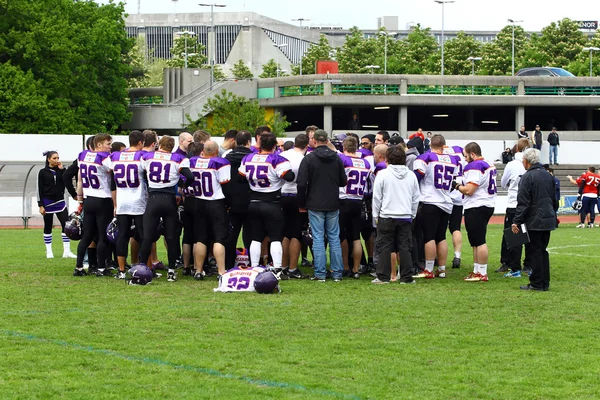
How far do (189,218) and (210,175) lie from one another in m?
0.93

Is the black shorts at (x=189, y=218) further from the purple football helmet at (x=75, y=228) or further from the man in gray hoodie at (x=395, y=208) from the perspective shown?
the man in gray hoodie at (x=395, y=208)

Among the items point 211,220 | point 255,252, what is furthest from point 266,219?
point 211,220

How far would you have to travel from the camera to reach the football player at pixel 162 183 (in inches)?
511

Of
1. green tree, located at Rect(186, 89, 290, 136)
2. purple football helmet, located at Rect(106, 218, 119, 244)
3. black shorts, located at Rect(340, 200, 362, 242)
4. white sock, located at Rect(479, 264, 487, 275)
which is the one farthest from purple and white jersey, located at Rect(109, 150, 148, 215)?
green tree, located at Rect(186, 89, 290, 136)

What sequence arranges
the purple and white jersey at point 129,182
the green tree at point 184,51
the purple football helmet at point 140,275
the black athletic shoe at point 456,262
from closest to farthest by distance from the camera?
the purple football helmet at point 140,275 < the purple and white jersey at point 129,182 < the black athletic shoe at point 456,262 < the green tree at point 184,51

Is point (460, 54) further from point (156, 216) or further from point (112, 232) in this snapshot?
point (156, 216)

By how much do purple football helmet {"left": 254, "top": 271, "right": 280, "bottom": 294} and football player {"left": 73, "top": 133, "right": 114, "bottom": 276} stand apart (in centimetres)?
280

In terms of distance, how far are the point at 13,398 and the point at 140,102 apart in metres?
61.5

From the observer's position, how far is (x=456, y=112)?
66.1 m

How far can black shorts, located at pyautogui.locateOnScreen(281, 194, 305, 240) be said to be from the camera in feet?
45.6

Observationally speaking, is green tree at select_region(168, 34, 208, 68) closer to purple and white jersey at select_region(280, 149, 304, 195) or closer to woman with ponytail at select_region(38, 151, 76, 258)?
woman with ponytail at select_region(38, 151, 76, 258)

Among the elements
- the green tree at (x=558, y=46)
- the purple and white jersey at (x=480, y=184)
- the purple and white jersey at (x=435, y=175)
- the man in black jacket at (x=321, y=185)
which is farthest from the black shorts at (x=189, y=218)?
the green tree at (x=558, y=46)

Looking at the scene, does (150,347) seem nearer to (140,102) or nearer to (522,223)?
(522,223)

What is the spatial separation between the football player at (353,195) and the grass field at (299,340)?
2.39 ft
